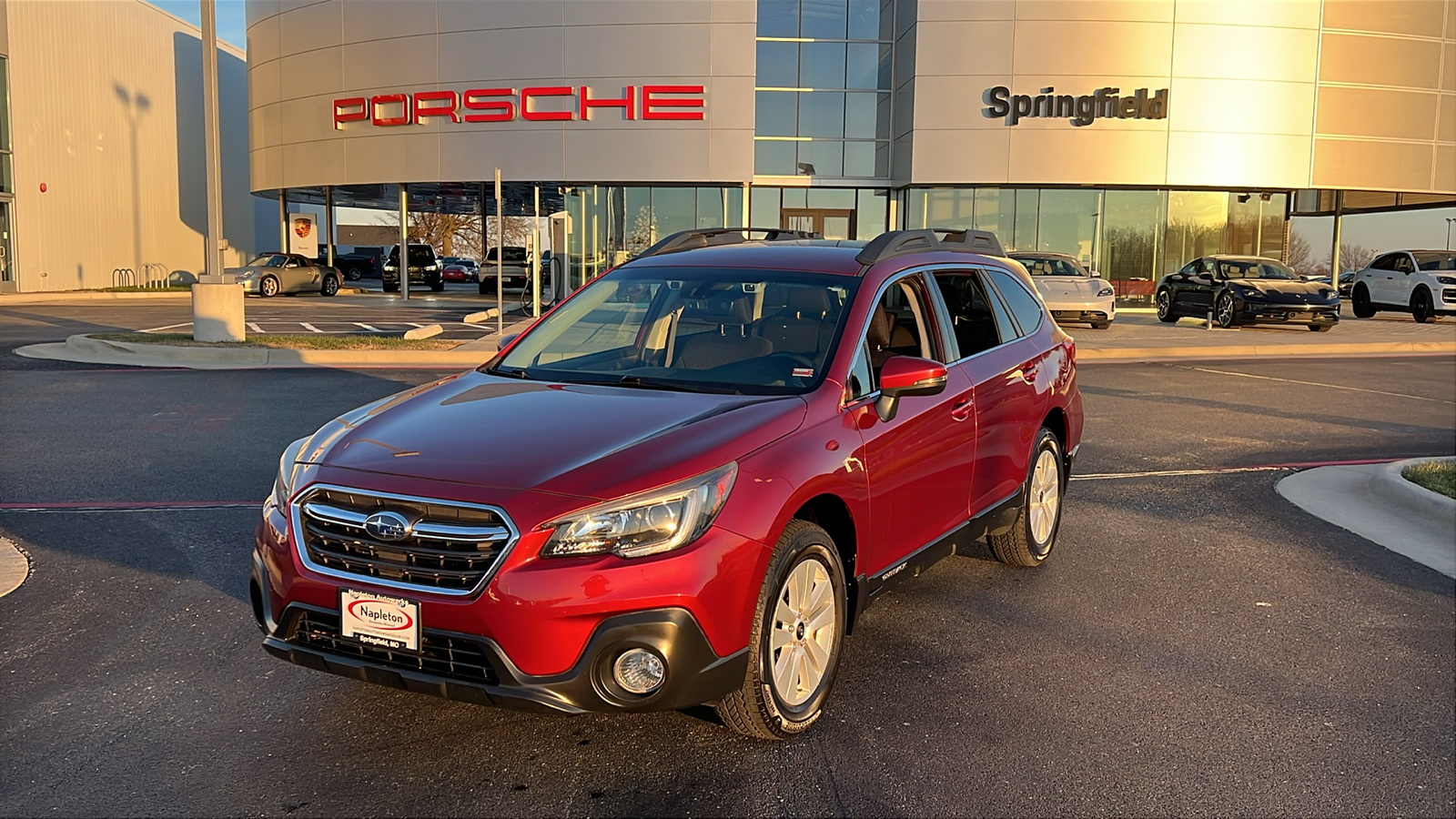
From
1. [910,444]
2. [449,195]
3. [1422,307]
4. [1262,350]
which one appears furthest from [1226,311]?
[449,195]

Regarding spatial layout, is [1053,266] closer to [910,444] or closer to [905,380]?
[910,444]

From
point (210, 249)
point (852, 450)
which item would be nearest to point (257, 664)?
point (852, 450)

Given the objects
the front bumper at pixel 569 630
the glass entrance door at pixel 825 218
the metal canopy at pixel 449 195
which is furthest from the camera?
the metal canopy at pixel 449 195

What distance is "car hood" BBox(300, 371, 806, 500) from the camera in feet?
11.8

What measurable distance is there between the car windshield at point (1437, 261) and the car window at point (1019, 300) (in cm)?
2749

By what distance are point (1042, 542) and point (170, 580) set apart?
4.50 meters

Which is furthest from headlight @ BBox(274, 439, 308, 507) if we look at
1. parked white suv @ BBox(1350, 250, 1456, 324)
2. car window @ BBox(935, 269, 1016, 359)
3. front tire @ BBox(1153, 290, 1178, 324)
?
parked white suv @ BBox(1350, 250, 1456, 324)

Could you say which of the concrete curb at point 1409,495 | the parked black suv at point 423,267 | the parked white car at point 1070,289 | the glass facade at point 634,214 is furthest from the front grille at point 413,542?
the parked black suv at point 423,267

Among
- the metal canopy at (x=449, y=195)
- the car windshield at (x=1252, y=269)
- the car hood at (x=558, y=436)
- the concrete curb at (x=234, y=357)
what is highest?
the metal canopy at (x=449, y=195)

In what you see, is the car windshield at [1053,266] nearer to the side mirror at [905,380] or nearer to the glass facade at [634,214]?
the glass facade at [634,214]

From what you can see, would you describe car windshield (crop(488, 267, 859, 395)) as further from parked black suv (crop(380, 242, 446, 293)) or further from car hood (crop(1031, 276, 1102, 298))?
parked black suv (crop(380, 242, 446, 293))

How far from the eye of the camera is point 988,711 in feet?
14.2

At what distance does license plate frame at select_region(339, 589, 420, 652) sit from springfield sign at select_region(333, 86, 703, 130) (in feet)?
98.3

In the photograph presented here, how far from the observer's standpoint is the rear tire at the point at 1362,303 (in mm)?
31469
